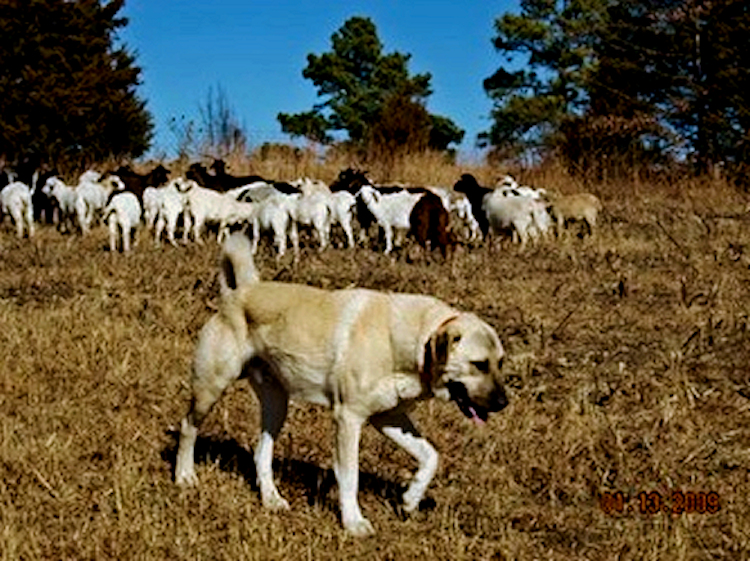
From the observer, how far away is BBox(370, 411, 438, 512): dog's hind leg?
5781 mm

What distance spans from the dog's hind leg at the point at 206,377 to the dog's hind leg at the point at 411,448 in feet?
2.73

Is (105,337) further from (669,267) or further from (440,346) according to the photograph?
(669,267)

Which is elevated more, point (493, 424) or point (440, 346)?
point (440, 346)

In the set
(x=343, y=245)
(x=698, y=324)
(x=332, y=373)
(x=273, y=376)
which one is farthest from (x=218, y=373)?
(x=343, y=245)

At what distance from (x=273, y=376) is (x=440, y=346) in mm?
1191

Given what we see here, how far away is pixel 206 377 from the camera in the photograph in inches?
245

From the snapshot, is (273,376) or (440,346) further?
(273,376)

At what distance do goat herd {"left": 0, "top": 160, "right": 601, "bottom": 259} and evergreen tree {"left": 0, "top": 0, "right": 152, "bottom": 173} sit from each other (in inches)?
353

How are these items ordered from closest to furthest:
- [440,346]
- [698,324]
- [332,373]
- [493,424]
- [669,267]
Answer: [440,346], [332,373], [493,424], [698,324], [669,267]

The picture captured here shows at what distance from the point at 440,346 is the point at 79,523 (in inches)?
74.3

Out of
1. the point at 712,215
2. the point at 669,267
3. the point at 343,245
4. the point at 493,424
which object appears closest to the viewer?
the point at 493,424

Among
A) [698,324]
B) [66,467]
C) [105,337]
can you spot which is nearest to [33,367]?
[105,337]

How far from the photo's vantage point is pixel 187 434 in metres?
6.30
